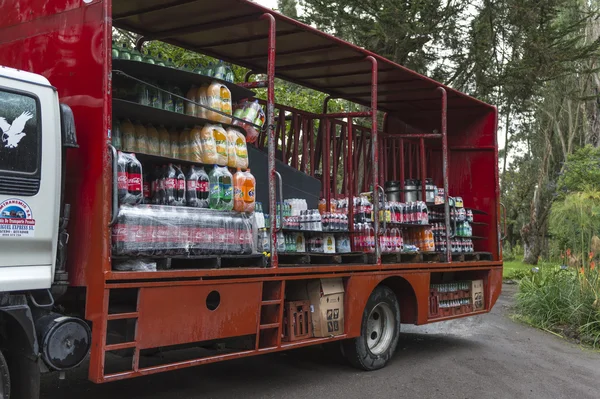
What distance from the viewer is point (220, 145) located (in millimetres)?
5742

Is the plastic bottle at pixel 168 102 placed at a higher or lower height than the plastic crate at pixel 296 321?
higher

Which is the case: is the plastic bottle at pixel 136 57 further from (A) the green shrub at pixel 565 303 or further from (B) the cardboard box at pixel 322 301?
(A) the green shrub at pixel 565 303

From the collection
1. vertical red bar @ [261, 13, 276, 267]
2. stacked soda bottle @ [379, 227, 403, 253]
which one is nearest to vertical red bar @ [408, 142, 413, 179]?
stacked soda bottle @ [379, 227, 403, 253]

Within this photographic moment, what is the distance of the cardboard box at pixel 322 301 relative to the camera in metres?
6.83

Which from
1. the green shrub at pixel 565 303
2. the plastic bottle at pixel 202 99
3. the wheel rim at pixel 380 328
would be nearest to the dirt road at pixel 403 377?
the wheel rim at pixel 380 328

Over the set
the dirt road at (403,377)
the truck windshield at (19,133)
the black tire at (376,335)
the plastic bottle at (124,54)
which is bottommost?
the dirt road at (403,377)

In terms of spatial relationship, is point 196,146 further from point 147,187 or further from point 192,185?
point 147,187

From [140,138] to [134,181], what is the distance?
0.69m

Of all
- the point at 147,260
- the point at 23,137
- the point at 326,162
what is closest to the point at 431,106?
the point at 326,162

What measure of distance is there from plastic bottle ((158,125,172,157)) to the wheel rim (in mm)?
3439

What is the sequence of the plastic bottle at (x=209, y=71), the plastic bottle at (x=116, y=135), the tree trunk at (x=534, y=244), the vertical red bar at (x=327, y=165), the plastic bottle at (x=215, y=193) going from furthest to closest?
1. the tree trunk at (x=534, y=244)
2. the vertical red bar at (x=327, y=165)
3. the plastic bottle at (x=209, y=71)
4. the plastic bottle at (x=215, y=193)
5. the plastic bottle at (x=116, y=135)

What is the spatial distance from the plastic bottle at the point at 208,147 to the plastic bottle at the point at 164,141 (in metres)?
0.32

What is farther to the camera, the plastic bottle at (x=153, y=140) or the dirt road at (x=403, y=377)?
the dirt road at (x=403, y=377)

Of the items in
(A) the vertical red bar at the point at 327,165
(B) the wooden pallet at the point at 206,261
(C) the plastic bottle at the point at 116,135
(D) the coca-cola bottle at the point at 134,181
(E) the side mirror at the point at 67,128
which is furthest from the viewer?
(A) the vertical red bar at the point at 327,165
